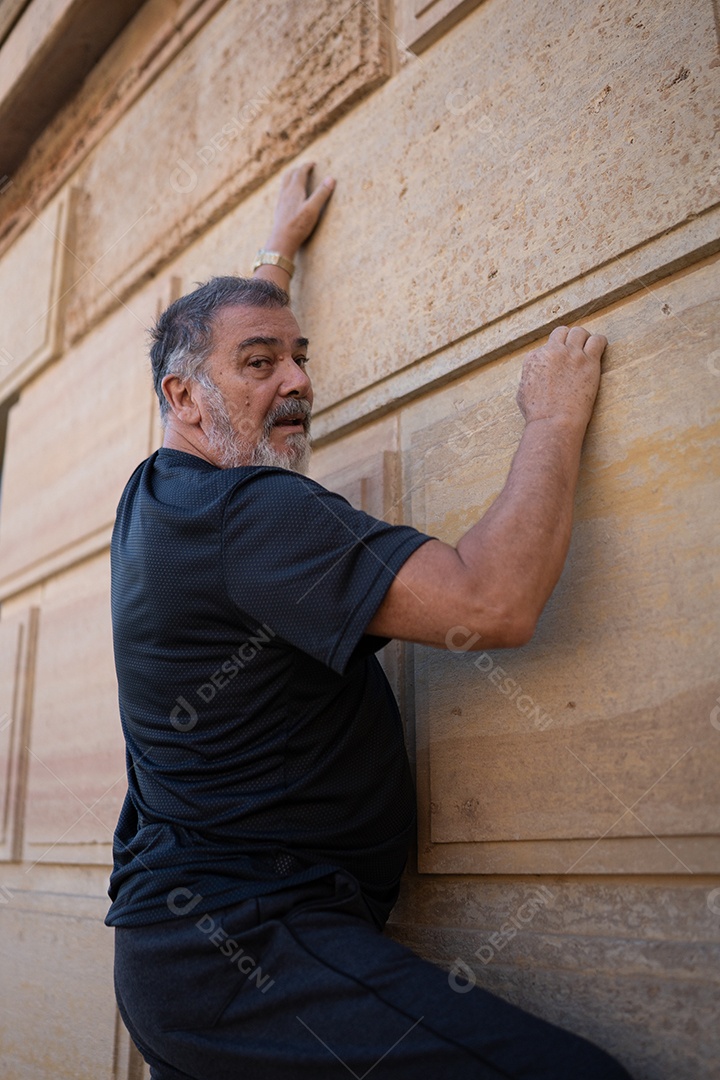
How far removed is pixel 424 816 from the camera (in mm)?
2268

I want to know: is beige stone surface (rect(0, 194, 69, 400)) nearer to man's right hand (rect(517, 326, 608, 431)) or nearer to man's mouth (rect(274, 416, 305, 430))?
man's mouth (rect(274, 416, 305, 430))

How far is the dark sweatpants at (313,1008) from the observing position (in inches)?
59.3

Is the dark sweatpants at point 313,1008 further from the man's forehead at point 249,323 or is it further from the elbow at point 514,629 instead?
the man's forehead at point 249,323

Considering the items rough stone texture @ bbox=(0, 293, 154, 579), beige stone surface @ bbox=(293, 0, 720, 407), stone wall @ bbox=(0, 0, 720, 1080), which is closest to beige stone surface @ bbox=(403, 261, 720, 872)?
stone wall @ bbox=(0, 0, 720, 1080)

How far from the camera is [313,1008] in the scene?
5.33 feet

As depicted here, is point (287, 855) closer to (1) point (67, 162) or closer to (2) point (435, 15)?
(2) point (435, 15)

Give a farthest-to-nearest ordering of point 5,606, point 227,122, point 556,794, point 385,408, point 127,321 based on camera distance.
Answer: point 5,606 < point 127,321 < point 227,122 < point 385,408 < point 556,794

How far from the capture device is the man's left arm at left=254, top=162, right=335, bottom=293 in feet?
10.1

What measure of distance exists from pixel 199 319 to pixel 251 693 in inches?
43.4

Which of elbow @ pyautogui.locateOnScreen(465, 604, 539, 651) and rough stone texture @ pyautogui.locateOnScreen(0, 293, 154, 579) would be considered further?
rough stone texture @ pyautogui.locateOnScreen(0, 293, 154, 579)

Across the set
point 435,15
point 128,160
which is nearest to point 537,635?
point 435,15

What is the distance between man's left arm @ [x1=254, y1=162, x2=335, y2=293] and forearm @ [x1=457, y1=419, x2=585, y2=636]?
4.81 feet

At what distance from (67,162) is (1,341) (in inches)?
41.8
